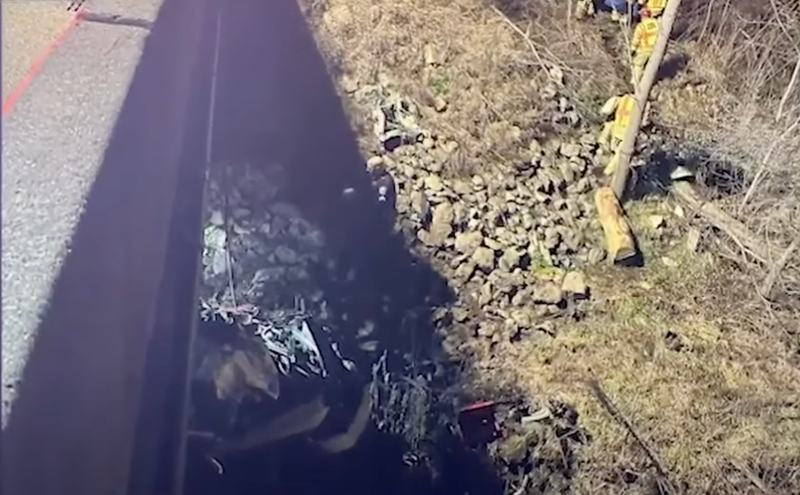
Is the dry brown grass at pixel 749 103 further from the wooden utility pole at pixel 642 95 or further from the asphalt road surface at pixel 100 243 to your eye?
the asphalt road surface at pixel 100 243

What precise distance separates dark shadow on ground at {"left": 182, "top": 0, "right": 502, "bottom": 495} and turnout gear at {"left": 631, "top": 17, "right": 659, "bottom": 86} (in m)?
1.78

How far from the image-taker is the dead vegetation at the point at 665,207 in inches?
167

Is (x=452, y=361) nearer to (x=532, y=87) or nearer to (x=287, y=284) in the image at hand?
(x=287, y=284)

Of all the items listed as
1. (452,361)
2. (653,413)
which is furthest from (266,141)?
(653,413)

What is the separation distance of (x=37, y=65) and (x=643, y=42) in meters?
4.70

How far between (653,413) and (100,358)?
9.80ft

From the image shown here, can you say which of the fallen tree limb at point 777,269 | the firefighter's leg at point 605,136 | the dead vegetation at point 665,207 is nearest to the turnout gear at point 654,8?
the dead vegetation at point 665,207

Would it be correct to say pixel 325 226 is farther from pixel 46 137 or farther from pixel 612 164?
pixel 46 137

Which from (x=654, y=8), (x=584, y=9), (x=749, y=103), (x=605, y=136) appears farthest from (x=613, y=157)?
(x=584, y=9)

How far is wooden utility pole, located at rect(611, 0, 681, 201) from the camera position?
5059mm

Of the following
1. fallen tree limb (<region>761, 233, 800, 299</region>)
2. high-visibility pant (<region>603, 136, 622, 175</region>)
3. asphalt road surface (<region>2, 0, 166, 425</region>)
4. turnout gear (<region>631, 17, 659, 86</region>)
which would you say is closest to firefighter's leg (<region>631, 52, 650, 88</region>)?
turnout gear (<region>631, 17, 659, 86</region>)

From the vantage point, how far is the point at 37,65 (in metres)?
1.85

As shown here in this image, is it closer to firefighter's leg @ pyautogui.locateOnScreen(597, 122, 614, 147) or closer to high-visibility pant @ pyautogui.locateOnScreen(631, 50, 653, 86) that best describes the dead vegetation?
firefighter's leg @ pyautogui.locateOnScreen(597, 122, 614, 147)

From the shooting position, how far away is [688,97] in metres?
6.42
